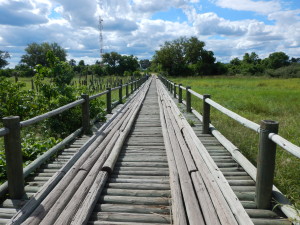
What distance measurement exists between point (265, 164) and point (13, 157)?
2.76 m

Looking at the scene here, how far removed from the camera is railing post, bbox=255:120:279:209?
8.81 feet

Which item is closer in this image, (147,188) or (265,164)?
(265,164)

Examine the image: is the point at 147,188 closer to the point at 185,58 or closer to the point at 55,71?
the point at 55,71

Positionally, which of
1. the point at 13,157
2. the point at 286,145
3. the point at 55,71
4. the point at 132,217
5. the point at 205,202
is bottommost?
the point at 132,217

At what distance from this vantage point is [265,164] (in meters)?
Result: 2.74

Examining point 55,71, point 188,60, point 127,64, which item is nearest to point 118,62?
point 127,64

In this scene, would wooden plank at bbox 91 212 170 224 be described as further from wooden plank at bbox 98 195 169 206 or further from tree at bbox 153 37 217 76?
tree at bbox 153 37 217 76

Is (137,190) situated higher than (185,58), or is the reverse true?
(185,58)

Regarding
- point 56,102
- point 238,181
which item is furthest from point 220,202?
point 56,102

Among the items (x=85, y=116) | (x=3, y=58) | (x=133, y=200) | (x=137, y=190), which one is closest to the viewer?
(x=133, y=200)

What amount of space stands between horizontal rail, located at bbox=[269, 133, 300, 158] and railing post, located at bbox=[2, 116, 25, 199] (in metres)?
2.73

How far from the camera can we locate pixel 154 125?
736 centimetres

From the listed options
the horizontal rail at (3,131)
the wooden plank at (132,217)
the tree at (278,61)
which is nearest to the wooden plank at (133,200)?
the wooden plank at (132,217)

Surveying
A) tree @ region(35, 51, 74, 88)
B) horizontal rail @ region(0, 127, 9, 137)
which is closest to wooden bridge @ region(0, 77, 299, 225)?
horizontal rail @ region(0, 127, 9, 137)
